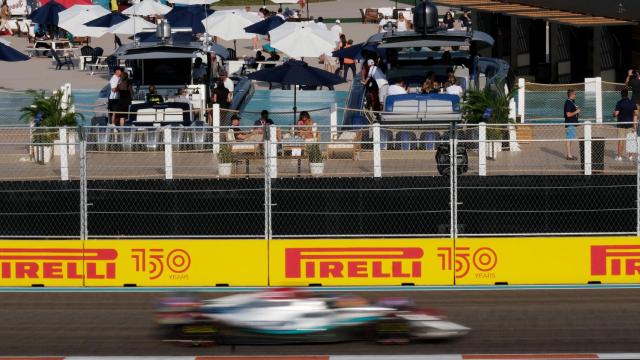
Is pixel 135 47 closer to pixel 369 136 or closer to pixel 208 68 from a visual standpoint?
pixel 208 68

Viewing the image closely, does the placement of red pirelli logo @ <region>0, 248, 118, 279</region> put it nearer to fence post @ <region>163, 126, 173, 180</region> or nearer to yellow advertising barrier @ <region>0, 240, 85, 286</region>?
yellow advertising barrier @ <region>0, 240, 85, 286</region>

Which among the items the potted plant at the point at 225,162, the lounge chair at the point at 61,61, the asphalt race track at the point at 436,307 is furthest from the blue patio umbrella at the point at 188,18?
the asphalt race track at the point at 436,307

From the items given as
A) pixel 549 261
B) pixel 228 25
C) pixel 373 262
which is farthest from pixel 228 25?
pixel 549 261

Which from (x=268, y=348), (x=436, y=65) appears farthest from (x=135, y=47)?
(x=268, y=348)

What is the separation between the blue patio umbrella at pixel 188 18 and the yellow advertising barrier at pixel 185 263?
983 inches

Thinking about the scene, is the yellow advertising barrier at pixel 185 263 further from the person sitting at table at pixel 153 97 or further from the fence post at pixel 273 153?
the person sitting at table at pixel 153 97

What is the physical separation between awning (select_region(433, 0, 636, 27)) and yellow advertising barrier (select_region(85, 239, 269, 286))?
21939 mm

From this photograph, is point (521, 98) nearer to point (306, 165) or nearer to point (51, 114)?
point (306, 165)

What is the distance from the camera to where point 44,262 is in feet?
69.1

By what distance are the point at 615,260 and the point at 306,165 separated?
5.83 metres

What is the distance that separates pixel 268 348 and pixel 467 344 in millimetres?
2414

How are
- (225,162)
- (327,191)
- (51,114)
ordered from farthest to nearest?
(51,114), (225,162), (327,191)

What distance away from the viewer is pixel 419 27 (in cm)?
3197

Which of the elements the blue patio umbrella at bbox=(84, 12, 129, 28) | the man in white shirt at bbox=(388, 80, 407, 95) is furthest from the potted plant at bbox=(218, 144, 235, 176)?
the blue patio umbrella at bbox=(84, 12, 129, 28)
